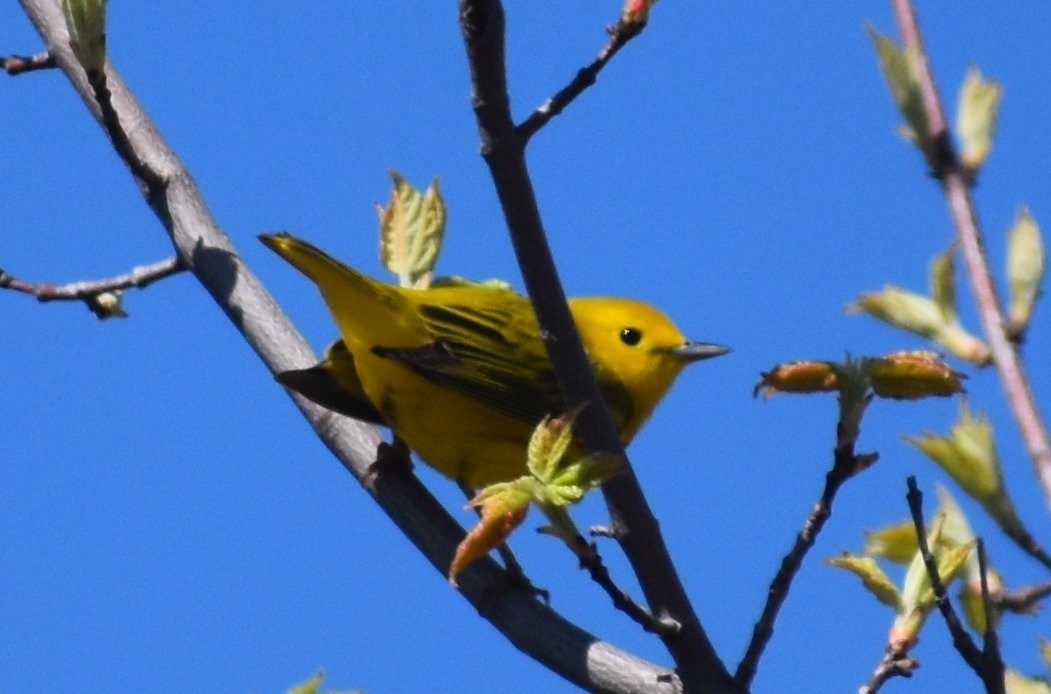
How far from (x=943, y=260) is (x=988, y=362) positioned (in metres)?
0.37

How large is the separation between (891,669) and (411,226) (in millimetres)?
1775

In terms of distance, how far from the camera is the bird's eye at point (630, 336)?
4797mm

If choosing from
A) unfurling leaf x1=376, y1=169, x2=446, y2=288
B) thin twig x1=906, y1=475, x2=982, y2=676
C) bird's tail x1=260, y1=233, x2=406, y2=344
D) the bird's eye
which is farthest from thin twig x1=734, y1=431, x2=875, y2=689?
the bird's eye

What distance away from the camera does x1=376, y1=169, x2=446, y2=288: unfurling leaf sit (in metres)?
3.75

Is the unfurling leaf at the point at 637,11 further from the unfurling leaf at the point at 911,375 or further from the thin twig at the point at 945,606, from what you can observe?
the thin twig at the point at 945,606

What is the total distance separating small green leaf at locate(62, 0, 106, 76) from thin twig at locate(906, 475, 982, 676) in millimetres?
1881

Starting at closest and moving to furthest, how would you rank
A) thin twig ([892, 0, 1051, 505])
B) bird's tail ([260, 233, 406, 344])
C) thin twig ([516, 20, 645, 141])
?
thin twig ([892, 0, 1051, 505])
thin twig ([516, 20, 645, 141])
bird's tail ([260, 233, 406, 344])

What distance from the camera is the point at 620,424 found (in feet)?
15.3

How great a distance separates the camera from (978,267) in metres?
1.97

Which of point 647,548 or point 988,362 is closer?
point 988,362

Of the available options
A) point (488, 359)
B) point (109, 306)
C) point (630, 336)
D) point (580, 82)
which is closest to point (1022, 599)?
point (580, 82)

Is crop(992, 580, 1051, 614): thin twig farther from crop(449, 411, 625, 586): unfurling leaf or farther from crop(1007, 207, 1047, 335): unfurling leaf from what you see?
crop(449, 411, 625, 586): unfurling leaf

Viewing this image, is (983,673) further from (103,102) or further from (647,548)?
(103,102)

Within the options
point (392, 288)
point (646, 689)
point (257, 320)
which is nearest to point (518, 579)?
point (646, 689)
